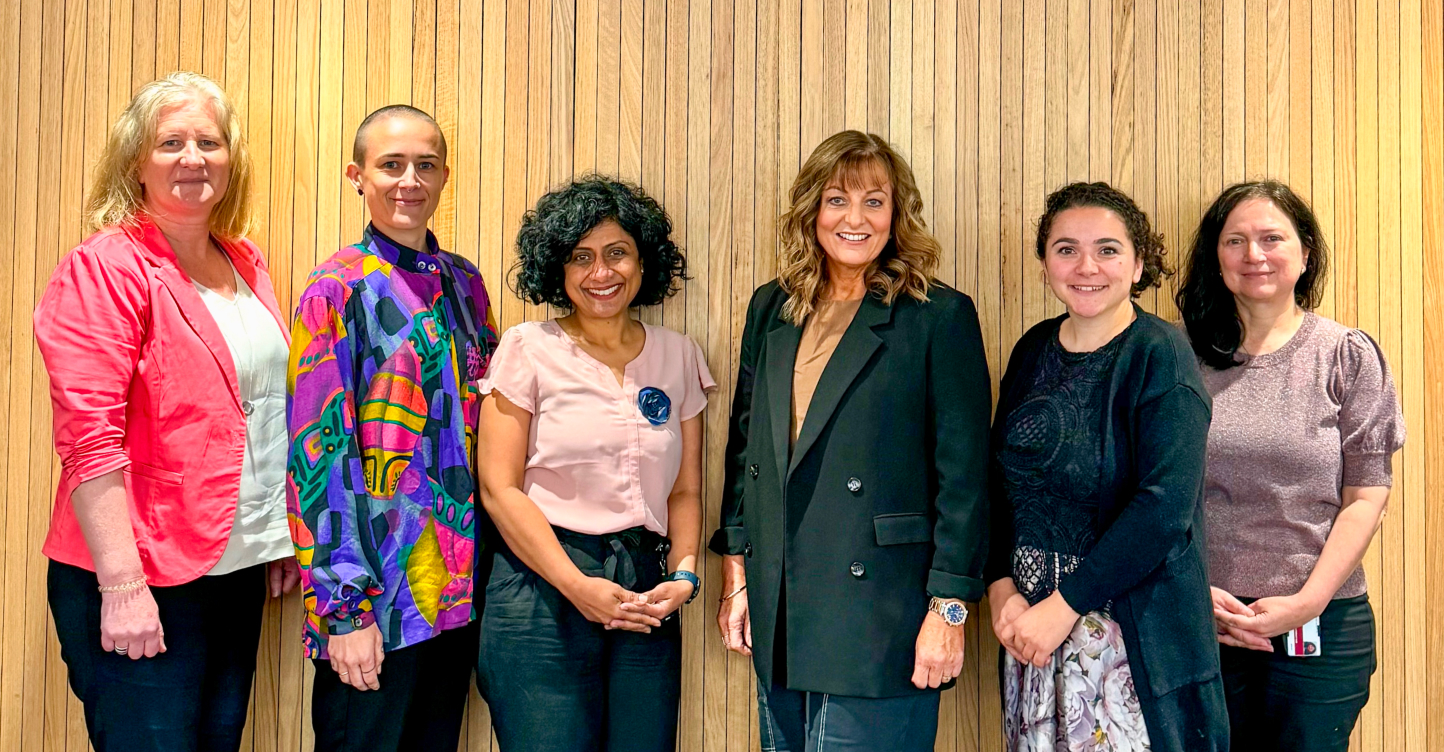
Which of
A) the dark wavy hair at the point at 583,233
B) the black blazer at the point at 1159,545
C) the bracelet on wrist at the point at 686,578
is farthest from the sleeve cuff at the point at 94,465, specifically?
the black blazer at the point at 1159,545

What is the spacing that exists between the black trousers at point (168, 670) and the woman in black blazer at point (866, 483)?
1.27 m

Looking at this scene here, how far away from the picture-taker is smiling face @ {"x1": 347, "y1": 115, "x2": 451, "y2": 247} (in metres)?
2.39

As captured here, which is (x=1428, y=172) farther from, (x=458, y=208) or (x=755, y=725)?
(x=458, y=208)

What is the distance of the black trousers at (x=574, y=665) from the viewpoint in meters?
2.34

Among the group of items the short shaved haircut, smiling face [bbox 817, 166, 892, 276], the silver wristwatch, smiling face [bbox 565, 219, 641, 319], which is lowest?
the silver wristwatch

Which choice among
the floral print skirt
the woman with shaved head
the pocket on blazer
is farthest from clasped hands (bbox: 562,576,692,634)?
the floral print skirt

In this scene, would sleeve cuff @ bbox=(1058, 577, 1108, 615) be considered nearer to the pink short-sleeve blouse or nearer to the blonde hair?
the pink short-sleeve blouse

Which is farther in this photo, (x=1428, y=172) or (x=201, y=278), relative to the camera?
(x=1428, y=172)

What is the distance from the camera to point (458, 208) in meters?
2.84

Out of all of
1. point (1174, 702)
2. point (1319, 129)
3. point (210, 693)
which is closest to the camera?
point (1174, 702)

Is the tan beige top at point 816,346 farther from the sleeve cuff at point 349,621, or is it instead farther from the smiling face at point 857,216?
the sleeve cuff at point 349,621

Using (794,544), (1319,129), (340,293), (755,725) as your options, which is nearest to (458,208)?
(340,293)

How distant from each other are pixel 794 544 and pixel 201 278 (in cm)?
158

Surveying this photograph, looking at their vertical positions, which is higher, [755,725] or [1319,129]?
[1319,129]
